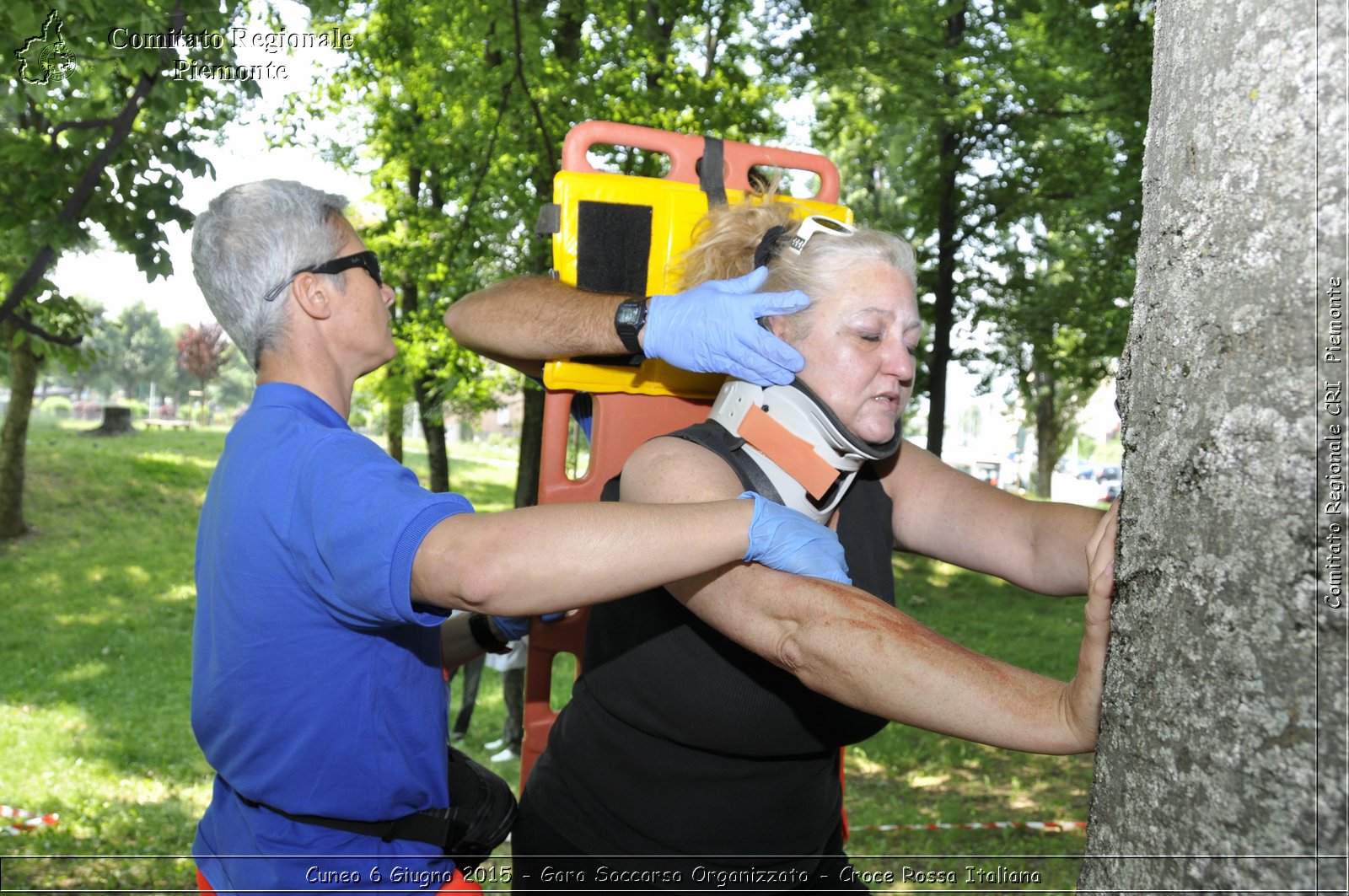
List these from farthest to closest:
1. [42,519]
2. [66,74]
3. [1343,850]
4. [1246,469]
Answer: [42,519] → [66,74] → [1246,469] → [1343,850]

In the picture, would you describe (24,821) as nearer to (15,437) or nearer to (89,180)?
(89,180)

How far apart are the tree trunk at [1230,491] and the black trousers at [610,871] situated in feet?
4.04

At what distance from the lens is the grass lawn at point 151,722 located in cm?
565

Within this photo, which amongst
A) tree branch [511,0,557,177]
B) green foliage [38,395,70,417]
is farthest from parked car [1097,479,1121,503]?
green foliage [38,395,70,417]

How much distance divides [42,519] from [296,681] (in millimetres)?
15884

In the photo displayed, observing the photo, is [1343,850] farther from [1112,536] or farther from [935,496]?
[935,496]

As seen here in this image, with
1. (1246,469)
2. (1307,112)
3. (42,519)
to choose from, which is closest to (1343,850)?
(1246,469)

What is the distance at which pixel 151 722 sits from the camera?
27.6 ft

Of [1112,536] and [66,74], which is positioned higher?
[66,74]

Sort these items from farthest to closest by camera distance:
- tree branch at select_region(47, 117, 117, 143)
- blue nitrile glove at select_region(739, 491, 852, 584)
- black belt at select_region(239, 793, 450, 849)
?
tree branch at select_region(47, 117, 117, 143)
black belt at select_region(239, 793, 450, 849)
blue nitrile glove at select_region(739, 491, 852, 584)

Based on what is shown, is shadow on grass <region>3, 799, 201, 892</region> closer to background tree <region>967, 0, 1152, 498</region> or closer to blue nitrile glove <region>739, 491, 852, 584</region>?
blue nitrile glove <region>739, 491, 852, 584</region>

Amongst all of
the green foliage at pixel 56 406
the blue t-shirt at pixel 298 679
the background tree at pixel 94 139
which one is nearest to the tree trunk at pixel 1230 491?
the blue t-shirt at pixel 298 679

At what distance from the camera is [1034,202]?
1339cm

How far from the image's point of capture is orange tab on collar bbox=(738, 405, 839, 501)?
2309 millimetres
